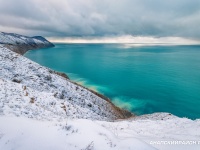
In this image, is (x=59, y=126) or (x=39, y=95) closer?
(x=59, y=126)

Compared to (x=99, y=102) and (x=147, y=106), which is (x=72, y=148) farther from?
(x=147, y=106)

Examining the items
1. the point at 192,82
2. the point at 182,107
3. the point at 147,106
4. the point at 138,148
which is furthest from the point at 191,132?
the point at 192,82

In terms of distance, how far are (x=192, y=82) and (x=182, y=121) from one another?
58271mm

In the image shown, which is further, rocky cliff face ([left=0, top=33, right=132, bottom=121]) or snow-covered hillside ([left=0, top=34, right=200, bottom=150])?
rocky cliff face ([left=0, top=33, right=132, bottom=121])

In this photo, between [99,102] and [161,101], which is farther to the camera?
[161,101]

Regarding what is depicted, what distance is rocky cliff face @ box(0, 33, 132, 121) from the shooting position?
58.4 feet

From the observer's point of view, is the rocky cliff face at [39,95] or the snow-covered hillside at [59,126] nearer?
the snow-covered hillside at [59,126]

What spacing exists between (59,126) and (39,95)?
12.9 meters

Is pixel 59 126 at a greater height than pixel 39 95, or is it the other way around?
pixel 59 126

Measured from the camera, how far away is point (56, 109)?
20453mm

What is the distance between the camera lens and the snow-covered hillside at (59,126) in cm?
956

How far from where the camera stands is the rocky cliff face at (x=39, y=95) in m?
17.8

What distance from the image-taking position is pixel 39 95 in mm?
22844

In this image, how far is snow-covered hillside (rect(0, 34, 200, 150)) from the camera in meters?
9.56
